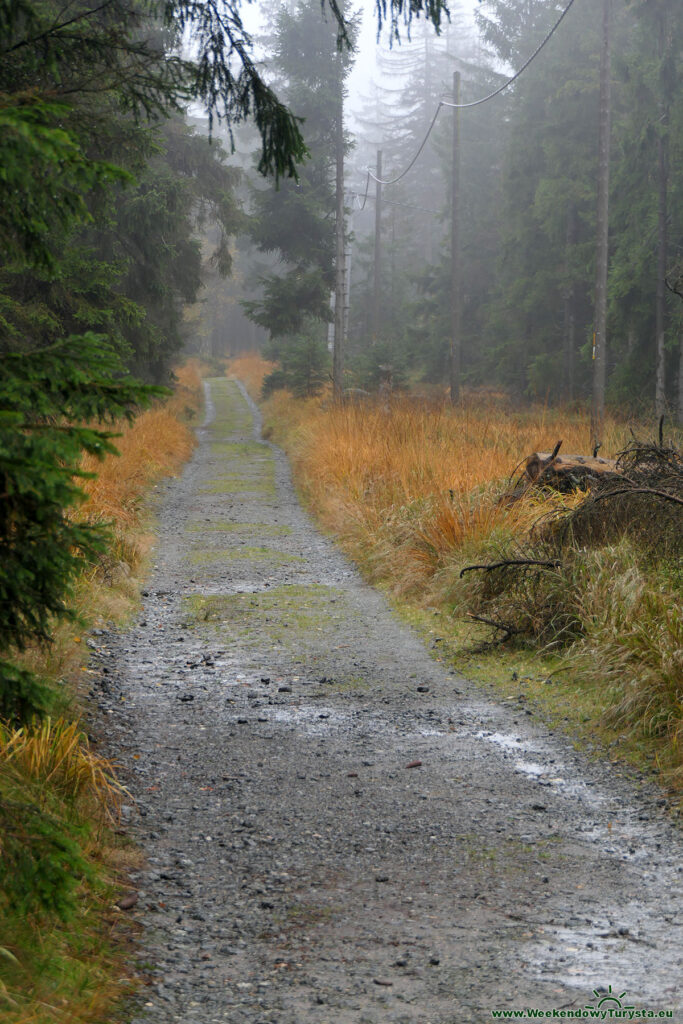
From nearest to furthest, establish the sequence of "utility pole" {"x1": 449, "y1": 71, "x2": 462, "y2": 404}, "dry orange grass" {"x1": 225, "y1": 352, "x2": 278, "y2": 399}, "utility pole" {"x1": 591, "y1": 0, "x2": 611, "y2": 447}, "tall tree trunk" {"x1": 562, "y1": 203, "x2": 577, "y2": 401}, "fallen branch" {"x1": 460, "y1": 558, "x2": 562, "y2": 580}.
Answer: "fallen branch" {"x1": 460, "y1": 558, "x2": 562, "y2": 580}
"utility pole" {"x1": 591, "y1": 0, "x2": 611, "y2": 447}
"utility pole" {"x1": 449, "y1": 71, "x2": 462, "y2": 404}
"tall tree trunk" {"x1": 562, "y1": 203, "x2": 577, "y2": 401}
"dry orange grass" {"x1": 225, "y1": 352, "x2": 278, "y2": 399}

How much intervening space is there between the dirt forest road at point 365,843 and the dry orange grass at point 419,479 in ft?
5.10

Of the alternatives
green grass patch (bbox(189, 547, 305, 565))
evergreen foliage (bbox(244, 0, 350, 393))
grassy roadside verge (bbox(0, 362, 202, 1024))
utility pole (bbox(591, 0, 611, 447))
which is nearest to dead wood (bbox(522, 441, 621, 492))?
green grass patch (bbox(189, 547, 305, 565))

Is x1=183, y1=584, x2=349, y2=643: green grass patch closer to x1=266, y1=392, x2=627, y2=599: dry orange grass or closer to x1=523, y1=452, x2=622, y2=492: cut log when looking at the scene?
x1=266, y1=392, x2=627, y2=599: dry orange grass

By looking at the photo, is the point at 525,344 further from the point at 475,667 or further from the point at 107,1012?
the point at 107,1012

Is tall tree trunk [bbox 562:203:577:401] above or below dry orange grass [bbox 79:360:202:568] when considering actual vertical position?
above

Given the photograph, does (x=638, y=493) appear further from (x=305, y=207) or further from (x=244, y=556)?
(x=305, y=207)

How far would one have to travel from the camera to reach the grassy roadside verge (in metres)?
1.98

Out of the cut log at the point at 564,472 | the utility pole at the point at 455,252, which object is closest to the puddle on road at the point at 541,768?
the cut log at the point at 564,472

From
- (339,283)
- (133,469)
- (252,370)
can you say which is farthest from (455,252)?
(252,370)

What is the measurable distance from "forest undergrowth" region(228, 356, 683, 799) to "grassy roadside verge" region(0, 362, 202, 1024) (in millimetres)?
2496

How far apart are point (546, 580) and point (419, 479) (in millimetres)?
3910

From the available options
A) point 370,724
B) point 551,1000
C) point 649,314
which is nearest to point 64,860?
point 551,1000

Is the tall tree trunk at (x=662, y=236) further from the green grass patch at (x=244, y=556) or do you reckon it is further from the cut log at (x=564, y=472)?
the green grass patch at (x=244, y=556)

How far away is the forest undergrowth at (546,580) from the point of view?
16.3 ft
